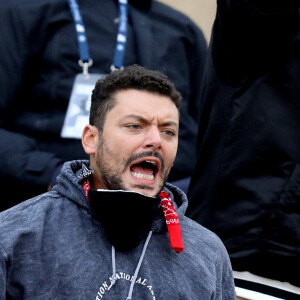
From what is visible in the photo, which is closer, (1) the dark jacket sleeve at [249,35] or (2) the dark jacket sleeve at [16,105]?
(1) the dark jacket sleeve at [249,35]

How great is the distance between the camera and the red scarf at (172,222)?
84.1 inches

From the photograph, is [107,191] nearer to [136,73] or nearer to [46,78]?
[136,73]

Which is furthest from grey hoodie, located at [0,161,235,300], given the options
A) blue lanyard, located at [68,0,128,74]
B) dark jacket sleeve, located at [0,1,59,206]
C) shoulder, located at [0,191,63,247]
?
blue lanyard, located at [68,0,128,74]

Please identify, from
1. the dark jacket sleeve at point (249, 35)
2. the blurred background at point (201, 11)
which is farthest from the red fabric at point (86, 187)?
the blurred background at point (201, 11)

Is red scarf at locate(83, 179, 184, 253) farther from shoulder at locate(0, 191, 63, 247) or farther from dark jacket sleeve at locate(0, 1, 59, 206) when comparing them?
dark jacket sleeve at locate(0, 1, 59, 206)

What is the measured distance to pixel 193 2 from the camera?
187 inches

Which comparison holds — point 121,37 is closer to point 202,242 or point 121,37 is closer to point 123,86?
point 123,86

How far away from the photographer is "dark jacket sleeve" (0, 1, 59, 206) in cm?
311

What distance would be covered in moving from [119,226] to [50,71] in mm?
1439

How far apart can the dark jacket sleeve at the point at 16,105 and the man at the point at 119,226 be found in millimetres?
806

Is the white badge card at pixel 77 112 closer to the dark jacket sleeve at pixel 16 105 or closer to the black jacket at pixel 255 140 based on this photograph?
the dark jacket sleeve at pixel 16 105

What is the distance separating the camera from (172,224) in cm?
218

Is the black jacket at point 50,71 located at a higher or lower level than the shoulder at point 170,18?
lower

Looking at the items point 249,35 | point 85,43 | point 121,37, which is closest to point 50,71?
point 85,43
